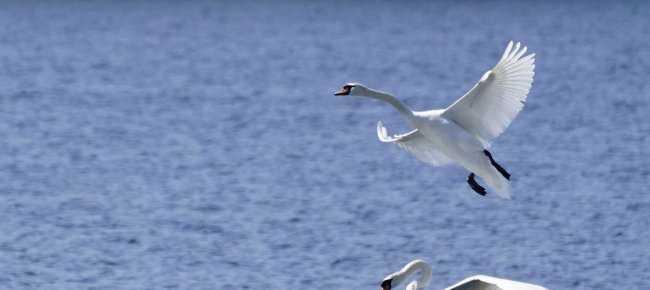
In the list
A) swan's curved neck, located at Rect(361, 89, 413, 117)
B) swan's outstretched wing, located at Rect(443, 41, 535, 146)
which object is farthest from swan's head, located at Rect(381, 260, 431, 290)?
swan's curved neck, located at Rect(361, 89, 413, 117)

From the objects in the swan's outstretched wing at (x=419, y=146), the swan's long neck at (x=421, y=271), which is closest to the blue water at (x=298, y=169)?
the swan's long neck at (x=421, y=271)

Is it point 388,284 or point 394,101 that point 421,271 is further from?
point 394,101

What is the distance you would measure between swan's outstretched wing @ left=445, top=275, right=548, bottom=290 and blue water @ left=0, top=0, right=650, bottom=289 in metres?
6.50

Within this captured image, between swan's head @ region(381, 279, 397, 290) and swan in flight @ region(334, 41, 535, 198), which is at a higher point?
swan in flight @ region(334, 41, 535, 198)

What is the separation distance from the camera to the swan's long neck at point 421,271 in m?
16.8

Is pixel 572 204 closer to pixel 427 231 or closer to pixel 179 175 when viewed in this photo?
pixel 427 231

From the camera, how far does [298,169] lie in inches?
1264

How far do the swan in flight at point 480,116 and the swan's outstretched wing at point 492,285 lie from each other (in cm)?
75

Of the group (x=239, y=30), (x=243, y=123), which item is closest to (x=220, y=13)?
(x=239, y=30)

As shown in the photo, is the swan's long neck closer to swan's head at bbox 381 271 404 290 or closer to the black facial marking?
swan's head at bbox 381 271 404 290

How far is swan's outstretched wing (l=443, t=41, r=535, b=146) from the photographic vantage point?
51.7ft

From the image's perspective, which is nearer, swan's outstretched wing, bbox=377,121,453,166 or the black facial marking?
swan's outstretched wing, bbox=377,121,453,166

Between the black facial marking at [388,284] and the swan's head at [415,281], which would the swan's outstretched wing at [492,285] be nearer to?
the swan's head at [415,281]

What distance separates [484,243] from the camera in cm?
2564
